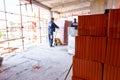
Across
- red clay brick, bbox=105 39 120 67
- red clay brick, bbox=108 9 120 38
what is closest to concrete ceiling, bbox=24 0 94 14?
red clay brick, bbox=108 9 120 38

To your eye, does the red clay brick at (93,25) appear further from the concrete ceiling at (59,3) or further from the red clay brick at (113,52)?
the concrete ceiling at (59,3)

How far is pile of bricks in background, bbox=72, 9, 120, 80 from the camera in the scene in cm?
153

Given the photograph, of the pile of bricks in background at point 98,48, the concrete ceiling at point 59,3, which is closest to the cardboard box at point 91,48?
the pile of bricks in background at point 98,48

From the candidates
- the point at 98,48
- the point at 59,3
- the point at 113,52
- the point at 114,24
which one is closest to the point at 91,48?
the point at 98,48

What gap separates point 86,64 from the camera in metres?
1.79

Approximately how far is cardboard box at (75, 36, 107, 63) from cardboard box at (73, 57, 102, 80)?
0.25 ft

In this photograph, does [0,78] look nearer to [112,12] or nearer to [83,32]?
[83,32]

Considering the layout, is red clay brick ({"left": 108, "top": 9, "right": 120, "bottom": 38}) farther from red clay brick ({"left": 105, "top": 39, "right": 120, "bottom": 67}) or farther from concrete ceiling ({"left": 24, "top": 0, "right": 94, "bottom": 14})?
concrete ceiling ({"left": 24, "top": 0, "right": 94, "bottom": 14})

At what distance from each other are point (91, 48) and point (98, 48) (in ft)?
0.35

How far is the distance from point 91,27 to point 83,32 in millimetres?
154

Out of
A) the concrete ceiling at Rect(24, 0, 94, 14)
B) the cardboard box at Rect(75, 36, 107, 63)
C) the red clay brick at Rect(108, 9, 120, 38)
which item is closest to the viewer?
the red clay brick at Rect(108, 9, 120, 38)

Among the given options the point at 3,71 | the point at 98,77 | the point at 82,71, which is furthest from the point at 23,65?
the point at 98,77

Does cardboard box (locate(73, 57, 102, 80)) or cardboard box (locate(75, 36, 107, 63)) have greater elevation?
cardboard box (locate(75, 36, 107, 63))

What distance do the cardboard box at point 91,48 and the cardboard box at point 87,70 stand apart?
77 mm
